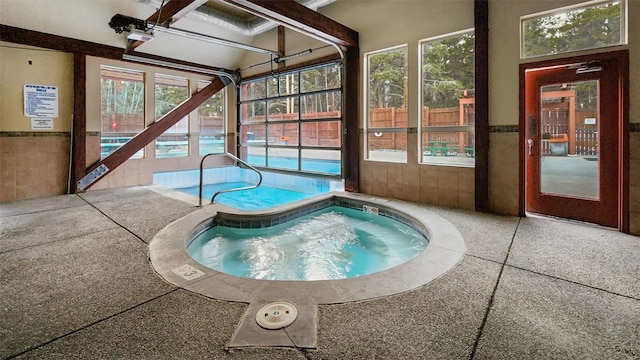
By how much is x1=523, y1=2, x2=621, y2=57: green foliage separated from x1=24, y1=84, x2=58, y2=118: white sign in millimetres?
7197

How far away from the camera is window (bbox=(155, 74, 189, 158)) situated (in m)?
6.75

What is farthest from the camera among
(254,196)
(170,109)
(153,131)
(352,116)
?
(170,109)

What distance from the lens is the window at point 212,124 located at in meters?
7.66

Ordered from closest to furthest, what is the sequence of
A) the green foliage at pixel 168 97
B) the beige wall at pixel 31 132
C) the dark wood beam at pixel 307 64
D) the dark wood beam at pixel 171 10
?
the dark wood beam at pixel 171 10 < the beige wall at pixel 31 132 < the dark wood beam at pixel 307 64 < the green foliage at pixel 168 97

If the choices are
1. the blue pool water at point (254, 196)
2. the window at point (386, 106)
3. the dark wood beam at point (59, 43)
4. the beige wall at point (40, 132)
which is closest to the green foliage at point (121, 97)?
the beige wall at point (40, 132)

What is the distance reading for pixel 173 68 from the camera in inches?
259

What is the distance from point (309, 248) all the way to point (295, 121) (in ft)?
12.6

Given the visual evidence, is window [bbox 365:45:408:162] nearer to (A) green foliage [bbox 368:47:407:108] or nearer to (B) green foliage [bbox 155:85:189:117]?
(A) green foliage [bbox 368:47:407:108]

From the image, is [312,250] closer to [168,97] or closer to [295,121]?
[295,121]

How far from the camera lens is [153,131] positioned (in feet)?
20.7

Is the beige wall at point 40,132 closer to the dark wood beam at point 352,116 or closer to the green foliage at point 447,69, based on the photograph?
the dark wood beam at point 352,116

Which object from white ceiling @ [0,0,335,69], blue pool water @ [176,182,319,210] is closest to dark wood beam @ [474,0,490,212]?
white ceiling @ [0,0,335,69]

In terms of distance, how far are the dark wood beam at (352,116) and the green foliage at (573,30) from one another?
2.43m

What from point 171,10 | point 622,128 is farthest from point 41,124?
point 622,128
